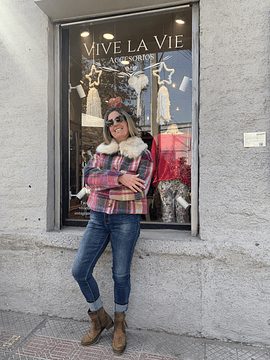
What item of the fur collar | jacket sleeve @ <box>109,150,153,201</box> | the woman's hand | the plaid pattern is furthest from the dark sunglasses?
the woman's hand

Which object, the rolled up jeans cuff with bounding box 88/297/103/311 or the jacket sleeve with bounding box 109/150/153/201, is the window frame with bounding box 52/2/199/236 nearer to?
the jacket sleeve with bounding box 109/150/153/201

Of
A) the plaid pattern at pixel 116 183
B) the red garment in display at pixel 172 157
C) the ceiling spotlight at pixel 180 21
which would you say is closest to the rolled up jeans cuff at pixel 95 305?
the plaid pattern at pixel 116 183

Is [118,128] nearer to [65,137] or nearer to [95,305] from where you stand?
[65,137]

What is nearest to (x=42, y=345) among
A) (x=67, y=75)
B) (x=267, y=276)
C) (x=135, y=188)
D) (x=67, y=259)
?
(x=67, y=259)

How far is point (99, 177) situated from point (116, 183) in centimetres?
18

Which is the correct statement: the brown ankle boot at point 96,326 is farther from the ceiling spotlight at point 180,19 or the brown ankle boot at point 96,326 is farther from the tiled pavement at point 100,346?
the ceiling spotlight at point 180,19

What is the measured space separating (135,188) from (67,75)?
6.22ft

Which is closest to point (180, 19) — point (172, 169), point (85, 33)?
point (85, 33)

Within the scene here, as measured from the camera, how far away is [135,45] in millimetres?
3340

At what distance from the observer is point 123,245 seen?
230cm

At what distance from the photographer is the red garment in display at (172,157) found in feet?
10.4

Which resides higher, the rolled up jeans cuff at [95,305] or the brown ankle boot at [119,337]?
the rolled up jeans cuff at [95,305]

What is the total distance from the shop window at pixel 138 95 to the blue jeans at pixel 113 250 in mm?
816

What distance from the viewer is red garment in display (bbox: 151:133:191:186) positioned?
10.4 ft
